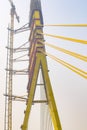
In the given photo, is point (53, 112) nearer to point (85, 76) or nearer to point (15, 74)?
point (85, 76)

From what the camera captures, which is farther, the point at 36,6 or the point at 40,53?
the point at 36,6

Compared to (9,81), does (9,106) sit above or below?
below

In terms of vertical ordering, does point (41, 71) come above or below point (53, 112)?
above

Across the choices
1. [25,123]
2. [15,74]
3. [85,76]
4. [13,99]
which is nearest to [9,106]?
[13,99]

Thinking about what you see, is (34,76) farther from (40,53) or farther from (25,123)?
(25,123)

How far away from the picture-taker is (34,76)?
1001 inches

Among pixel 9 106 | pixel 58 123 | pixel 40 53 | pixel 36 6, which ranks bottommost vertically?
pixel 9 106

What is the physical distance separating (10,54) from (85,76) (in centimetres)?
3973

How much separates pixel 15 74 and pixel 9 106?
5.81m

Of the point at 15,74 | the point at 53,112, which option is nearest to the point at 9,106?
the point at 15,74

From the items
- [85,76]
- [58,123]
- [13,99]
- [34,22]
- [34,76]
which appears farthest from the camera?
[13,99]

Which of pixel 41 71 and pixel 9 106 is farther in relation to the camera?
pixel 9 106

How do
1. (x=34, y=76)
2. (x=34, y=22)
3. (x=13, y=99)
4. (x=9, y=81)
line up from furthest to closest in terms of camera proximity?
(x=9, y=81) < (x=13, y=99) < (x=34, y=22) < (x=34, y=76)

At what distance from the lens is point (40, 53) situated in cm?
2600
